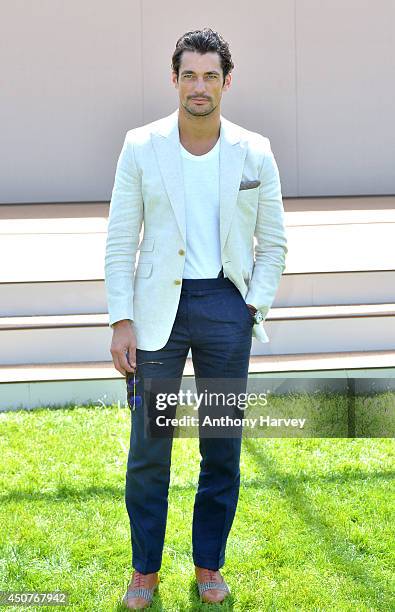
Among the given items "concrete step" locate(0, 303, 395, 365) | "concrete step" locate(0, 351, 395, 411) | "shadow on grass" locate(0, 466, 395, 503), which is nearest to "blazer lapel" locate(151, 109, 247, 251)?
"shadow on grass" locate(0, 466, 395, 503)

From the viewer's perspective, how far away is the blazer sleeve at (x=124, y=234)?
2842 millimetres

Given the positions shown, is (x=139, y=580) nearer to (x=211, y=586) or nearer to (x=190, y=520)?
(x=211, y=586)

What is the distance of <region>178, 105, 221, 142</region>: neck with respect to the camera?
284 cm

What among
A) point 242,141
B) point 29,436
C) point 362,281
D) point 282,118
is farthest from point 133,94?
point 242,141

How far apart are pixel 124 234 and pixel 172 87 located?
6.41 m

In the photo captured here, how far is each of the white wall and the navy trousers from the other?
20.5ft

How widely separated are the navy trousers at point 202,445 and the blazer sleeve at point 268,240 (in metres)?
0.06

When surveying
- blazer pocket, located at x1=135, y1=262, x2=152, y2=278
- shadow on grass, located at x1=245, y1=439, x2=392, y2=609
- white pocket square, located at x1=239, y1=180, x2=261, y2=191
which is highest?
white pocket square, located at x1=239, y1=180, x2=261, y2=191

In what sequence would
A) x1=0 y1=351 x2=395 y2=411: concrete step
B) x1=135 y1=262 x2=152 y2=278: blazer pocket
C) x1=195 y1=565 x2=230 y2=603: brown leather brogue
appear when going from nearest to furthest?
x1=135 y1=262 x2=152 y2=278: blazer pocket
x1=195 y1=565 x2=230 y2=603: brown leather brogue
x1=0 y1=351 x2=395 y2=411: concrete step

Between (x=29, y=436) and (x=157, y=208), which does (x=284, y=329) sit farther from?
(x=157, y=208)

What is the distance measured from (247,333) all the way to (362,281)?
117 inches

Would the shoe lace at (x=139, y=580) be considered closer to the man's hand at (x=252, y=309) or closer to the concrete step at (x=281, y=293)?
the man's hand at (x=252, y=309)

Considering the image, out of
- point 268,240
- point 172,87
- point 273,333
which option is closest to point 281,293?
point 273,333

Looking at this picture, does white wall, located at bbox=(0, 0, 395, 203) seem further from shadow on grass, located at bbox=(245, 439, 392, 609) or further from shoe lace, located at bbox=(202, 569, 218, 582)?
shoe lace, located at bbox=(202, 569, 218, 582)
